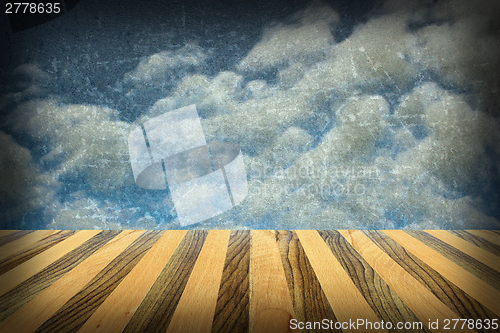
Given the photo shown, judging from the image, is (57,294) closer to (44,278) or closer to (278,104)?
(44,278)

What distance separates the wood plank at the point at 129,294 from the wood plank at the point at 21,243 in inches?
29.3

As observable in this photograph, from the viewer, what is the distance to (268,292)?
979 mm

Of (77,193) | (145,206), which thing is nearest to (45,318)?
(145,206)

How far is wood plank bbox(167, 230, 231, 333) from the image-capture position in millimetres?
800

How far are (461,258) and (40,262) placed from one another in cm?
210

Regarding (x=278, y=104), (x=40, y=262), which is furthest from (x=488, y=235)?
(x=40, y=262)

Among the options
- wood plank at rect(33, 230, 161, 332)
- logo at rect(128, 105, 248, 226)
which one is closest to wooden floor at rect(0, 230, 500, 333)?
wood plank at rect(33, 230, 161, 332)

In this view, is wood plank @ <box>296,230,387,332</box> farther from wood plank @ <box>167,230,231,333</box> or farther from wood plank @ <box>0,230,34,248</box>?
wood plank @ <box>0,230,34,248</box>

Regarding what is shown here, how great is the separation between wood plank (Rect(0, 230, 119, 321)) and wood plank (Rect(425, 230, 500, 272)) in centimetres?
198

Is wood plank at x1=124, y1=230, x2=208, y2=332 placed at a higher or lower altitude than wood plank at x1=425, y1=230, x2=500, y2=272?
higher

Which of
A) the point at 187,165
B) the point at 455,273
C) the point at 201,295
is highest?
the point at 187,165

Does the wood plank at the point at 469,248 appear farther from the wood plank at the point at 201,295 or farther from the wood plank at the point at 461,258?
the wood plank at the point at 201,295

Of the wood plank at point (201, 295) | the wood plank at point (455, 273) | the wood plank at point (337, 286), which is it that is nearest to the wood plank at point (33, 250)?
the wood plank at point (201, 295)

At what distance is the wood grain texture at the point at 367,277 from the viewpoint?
0.86m
